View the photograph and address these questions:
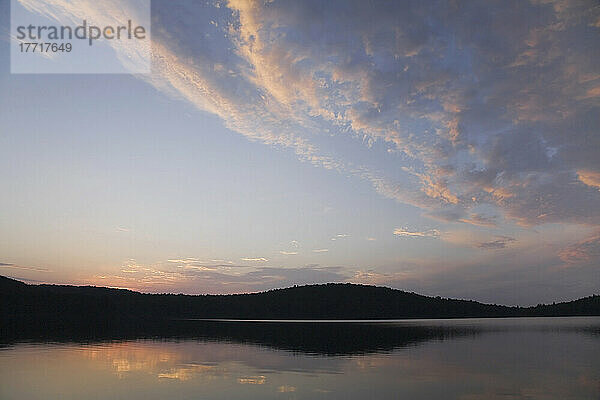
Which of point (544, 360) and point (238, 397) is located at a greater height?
point (238, 397)

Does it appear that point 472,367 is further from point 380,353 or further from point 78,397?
point 78,397

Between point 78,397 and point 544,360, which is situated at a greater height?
point 78,397

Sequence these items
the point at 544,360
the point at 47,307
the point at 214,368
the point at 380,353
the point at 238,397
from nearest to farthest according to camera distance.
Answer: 1. the point at 238,397
2. the point at 214,368
3. the point at 544,360
4. the point at 380,353
5. the point at 47,307

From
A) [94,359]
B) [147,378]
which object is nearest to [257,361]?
[147,378]

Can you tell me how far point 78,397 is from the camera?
A: 22672mm

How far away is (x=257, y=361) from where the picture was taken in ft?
120

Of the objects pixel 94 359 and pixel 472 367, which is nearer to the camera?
pixel 472 367

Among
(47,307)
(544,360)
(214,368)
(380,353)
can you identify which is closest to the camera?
(214,368)

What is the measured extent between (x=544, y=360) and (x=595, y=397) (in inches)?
723

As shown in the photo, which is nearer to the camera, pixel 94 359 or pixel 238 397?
pixel 238 397

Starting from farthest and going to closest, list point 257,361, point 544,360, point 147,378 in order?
point 544,360, point 257,361, point 147,378

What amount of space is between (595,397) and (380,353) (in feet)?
74.8

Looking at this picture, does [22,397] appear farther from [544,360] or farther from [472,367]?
[544,360]

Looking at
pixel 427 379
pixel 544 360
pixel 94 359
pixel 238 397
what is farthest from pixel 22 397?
pixel 544 360
